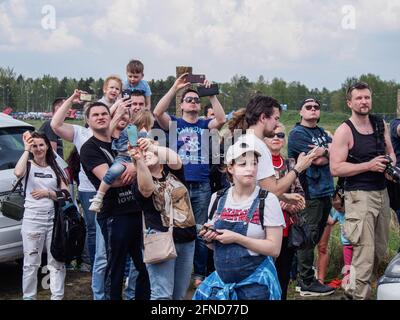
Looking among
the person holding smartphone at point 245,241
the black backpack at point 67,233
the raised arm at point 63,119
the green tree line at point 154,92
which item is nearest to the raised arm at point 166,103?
the raised arm at point 63,119

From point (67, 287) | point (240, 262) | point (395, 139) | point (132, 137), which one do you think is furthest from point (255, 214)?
point (67, 287)

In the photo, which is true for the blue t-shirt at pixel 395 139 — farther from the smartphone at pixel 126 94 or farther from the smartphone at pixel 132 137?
the smartphone at pixel 132 137

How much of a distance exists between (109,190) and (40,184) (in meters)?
1.06

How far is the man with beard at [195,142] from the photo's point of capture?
227 inches

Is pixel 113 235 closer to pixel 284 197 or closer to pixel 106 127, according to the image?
pixel 106 127

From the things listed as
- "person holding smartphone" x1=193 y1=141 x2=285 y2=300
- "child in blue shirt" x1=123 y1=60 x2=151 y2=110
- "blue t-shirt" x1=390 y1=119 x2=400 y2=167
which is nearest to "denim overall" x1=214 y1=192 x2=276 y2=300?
"person holding smartphone" x1=193 y1=141 x2=285 y2=300

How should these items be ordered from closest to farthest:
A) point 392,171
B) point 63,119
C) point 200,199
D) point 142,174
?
point 142,174 → point 392,171 → point 63,119 → point 200,199

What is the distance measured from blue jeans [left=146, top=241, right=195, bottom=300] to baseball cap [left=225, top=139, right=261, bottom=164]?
3.00ft

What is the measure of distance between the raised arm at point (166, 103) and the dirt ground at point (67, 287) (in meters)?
1.75

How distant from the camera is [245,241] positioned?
3361mm

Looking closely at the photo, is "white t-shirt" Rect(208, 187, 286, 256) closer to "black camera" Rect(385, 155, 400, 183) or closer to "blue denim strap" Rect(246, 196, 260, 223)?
"blue denim strap" Rect(246, 196, 260, 223)

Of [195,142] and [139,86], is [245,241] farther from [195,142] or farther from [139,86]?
[139,86]
